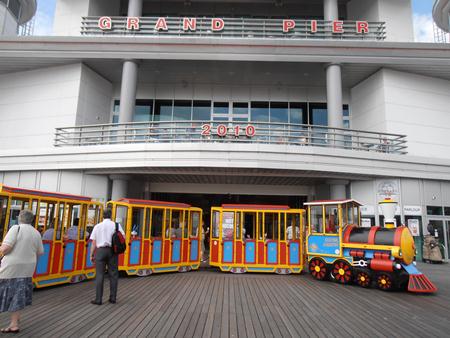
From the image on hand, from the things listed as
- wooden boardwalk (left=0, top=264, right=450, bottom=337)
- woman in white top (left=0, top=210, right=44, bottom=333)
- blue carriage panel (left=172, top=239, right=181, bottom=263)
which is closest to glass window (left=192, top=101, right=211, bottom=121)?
blue carriage panel (left=172, top=239, right=181, bottom=263)

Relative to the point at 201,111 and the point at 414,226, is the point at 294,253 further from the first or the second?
the point at 201,111

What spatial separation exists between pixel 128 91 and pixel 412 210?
53.5ft

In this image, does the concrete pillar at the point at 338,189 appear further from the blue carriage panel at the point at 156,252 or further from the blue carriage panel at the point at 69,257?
the blue carriage panel at the point at 69,257

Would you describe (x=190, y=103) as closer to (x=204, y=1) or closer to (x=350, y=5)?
(x=204, y=1)

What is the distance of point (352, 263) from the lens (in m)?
10.1

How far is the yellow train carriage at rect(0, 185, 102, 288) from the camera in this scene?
823 centimetres

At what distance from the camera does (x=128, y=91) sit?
18.1m

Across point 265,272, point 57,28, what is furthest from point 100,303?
point 57,28

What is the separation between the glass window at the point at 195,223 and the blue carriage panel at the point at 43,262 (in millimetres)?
5241

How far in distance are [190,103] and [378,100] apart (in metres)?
11.6

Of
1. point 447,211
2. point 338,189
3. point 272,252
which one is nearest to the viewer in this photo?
point 272,252

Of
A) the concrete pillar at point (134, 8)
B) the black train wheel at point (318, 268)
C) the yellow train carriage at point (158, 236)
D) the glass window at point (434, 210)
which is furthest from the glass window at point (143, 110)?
the glass window at point (434, 210)

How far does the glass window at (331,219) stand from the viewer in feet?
35.0

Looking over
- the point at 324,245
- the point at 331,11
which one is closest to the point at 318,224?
the point at 324,245
